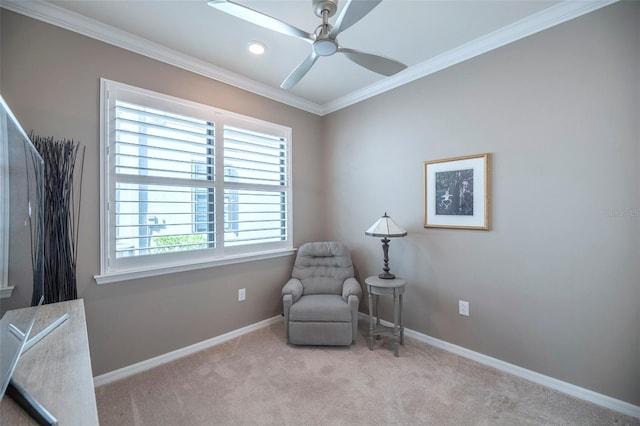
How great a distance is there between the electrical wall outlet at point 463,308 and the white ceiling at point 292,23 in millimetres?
2218

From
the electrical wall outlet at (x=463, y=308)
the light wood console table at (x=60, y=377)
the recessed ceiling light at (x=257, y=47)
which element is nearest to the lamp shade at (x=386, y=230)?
the electrical wall outlet at (x=463, y=308)

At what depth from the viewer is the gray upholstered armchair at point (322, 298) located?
8.61ft

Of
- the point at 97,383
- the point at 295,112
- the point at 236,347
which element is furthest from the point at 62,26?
the point at 236,347

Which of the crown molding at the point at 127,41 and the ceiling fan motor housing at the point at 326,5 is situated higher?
the crown molding at the point at 127,41

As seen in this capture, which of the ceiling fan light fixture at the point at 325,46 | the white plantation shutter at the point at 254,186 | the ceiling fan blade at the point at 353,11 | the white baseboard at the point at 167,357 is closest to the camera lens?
the ceiling fan blade at the point at 353,11

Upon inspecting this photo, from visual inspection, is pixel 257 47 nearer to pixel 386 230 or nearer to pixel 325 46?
pixel 325 46

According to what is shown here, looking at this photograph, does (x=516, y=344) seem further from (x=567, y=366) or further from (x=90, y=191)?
(x=90, y=191)

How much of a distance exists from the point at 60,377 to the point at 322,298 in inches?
82.8

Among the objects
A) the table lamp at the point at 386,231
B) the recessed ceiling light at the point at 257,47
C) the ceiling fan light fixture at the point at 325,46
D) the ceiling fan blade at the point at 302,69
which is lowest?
the table lamp at the point at 386,231

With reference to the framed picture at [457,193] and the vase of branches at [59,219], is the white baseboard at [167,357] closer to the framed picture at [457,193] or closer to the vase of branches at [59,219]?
the vase of branches at [59,219]

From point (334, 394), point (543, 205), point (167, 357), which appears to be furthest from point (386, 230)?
point (167, 357)

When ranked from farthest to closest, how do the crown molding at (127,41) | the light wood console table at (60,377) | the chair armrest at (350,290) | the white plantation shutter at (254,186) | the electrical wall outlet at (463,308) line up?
1. the white plantation shutter at (254,186)
2. the chair armrest at (350,290)
3. the electrical wall outlet at (463,308)
4. the crown molding at (127,41)
5. the light wood console table at (60,377)

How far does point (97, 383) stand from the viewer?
211 centimetres

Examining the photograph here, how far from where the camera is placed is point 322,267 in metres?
3.25
